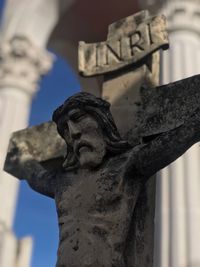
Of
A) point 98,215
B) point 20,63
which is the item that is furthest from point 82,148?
point 20,63

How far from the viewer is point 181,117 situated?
6.72 ft

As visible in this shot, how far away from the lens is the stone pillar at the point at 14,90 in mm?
6562

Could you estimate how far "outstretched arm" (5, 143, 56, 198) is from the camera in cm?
211

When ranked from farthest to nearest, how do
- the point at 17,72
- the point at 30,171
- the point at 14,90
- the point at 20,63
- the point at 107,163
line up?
the point at 20,63 → the point at 17,72 → the point at 14,90 → the point at 30,171 → the point at 107,163

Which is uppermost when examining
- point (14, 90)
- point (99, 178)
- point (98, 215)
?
point (14, 90)

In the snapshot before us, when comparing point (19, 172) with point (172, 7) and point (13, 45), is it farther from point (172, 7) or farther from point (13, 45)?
point (13, 45)

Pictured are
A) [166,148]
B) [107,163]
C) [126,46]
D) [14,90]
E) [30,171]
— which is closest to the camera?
[166,148]

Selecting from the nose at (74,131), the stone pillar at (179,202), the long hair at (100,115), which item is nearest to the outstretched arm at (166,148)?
the long hair at (100,115)

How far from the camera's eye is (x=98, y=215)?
5.74 ft

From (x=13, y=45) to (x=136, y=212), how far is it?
6119 mm

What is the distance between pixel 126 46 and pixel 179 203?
224 cm

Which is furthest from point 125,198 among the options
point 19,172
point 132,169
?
point 19,172

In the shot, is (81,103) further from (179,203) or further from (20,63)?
(20,63)

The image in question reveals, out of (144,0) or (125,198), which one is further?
(144,0)
